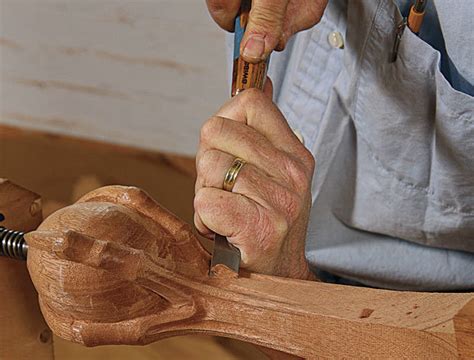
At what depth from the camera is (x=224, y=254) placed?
61 centimetres

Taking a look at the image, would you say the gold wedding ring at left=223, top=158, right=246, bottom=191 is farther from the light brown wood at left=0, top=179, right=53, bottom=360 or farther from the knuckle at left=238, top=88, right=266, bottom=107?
the light brown wood at left=0, top=179, right=53, bottom=360

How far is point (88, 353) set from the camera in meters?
1.06

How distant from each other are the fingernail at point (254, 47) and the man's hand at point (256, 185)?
28mm

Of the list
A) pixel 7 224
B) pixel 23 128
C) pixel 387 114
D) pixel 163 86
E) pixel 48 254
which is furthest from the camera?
pixel 23 128

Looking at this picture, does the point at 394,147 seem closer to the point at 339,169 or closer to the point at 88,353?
the point at 339,169

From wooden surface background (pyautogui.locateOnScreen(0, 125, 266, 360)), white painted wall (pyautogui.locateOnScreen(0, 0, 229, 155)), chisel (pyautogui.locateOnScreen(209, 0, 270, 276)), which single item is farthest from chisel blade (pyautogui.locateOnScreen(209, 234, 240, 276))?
white painted wall (pyautogui.locateOnScreen(0, 0, 229, 155))

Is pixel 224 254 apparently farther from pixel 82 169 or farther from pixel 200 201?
pixel 82 169

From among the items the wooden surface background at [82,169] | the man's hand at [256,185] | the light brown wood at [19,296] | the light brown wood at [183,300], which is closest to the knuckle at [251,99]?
the man's hand at [256,185]

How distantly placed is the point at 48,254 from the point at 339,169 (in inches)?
17.0

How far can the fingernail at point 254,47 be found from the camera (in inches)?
25.3

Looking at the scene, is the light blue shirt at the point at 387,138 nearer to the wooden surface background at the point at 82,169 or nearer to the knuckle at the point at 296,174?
the knuckle at the point at 296,174

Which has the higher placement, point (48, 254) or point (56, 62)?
point (48, 254)

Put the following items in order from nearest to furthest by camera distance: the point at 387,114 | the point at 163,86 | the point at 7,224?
the point at 7,224
the point at 387,114
the point at 163,86

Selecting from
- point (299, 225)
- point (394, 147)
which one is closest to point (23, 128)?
point (394, 147)
